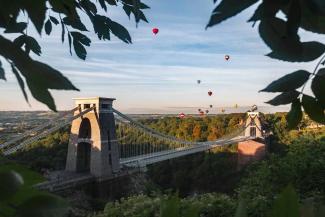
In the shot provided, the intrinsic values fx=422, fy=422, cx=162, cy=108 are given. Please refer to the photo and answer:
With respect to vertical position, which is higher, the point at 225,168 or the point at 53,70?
the point at 53,70

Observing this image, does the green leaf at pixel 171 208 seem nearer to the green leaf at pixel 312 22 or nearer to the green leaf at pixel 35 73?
the green leaf at pixel 35 73

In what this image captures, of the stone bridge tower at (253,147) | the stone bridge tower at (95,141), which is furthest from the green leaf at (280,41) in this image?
the stone bridge tower at (253,147)

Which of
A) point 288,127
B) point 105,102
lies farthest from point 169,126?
point 288,127

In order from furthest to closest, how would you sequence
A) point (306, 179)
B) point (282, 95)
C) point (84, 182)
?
point (84, 182)
point (306, 179)
point (282, 95)

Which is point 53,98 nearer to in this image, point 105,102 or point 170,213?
point 170,213

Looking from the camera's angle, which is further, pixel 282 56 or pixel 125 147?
pixel 125 147

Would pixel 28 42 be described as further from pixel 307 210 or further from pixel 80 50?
pixel 307 210

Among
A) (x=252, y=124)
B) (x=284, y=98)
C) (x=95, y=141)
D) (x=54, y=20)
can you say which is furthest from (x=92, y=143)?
(x=284, y=98)
